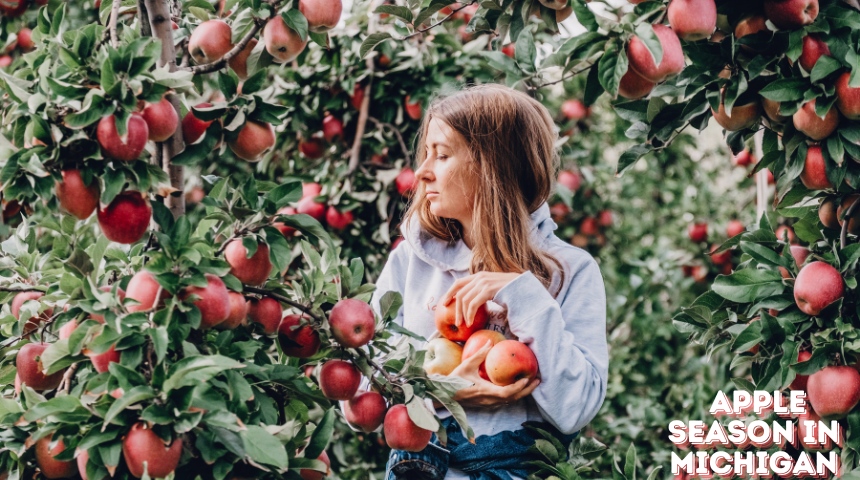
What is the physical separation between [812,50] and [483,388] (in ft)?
2.57

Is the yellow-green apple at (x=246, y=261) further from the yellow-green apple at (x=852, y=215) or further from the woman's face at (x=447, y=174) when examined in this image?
the yellow-green apple at (x=852, y=215)

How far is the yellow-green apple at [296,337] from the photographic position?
3.69 ft

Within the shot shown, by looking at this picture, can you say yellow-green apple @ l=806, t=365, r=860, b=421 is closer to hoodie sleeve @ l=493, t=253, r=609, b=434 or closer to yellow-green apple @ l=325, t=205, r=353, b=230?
hoodie sleeve @ l=493, t=253, r=609, b=434

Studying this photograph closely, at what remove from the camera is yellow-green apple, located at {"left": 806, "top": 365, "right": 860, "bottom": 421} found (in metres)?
1.25

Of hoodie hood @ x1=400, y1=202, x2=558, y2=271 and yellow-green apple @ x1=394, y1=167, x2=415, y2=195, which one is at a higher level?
hoodie hood @ x1=400, y1=202, x2=558, y2=271

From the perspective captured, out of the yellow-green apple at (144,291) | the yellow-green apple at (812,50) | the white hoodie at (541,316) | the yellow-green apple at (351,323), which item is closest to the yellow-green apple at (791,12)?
the yellow-green apple at (812,50)

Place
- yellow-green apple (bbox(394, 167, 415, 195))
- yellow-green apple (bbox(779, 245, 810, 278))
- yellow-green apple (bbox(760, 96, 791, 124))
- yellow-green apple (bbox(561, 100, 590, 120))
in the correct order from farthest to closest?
yellow-green apple (bbox(561, 100, 590, 120)) → yellow-green apple (bbox(394, 167, 415, 195)) → yellow-green apple (bbox(779, 245, 810, 278)) → yellow-green apple (bbox(760, 96, 791, 124))

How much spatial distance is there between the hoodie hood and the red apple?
0.50 metres

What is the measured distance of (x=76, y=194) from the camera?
3.10 ft

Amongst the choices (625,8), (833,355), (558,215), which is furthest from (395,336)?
(558,215)

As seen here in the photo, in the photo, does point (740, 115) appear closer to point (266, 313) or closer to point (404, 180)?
point (266, 313)

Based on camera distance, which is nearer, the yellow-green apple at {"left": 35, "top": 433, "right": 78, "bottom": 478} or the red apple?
the yellow-green apple at {"left": 35, "top": 433, "right": 78, "bottom": 478}

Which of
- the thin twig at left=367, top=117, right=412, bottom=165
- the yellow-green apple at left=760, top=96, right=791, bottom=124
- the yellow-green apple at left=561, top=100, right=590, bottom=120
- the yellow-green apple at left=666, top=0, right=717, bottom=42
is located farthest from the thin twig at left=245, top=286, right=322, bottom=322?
the yellow-green apple at left=561, top=100, right=590, bottom=120

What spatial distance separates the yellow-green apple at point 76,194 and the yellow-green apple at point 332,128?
1.61 m
